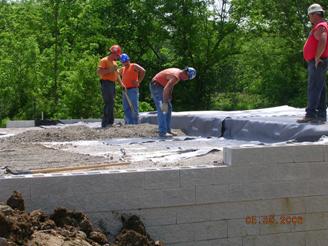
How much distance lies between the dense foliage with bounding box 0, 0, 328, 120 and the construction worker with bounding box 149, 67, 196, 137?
26.6 ft

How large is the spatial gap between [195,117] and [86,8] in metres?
11.3

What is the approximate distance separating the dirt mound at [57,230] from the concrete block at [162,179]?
0.31m

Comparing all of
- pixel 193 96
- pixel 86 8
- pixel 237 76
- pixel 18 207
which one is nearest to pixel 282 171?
pixel 18 207

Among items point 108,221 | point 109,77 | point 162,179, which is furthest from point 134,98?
point 108,221

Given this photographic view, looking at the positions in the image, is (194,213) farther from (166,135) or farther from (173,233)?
(166,135)

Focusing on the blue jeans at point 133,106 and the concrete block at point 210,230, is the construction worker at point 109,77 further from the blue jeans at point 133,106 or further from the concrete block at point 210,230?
the concrete block at point 210,230

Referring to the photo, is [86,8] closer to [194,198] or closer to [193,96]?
[193,96]

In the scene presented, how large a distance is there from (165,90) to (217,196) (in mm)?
4197

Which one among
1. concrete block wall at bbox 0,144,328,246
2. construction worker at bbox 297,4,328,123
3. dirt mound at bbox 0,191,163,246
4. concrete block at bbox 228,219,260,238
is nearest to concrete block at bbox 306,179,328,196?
concrete block wall at bbox 0,144,328,246

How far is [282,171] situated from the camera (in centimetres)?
550

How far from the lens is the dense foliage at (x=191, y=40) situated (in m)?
19.3

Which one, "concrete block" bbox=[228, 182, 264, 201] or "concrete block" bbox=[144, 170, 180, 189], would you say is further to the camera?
"concrete block" bbox=[228, 182, 264, 201]

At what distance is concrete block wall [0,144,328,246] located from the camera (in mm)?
4906

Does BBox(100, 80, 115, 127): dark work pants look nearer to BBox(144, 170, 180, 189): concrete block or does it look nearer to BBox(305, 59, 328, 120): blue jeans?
BBox(305, 59, 328, 120): blue jeans
